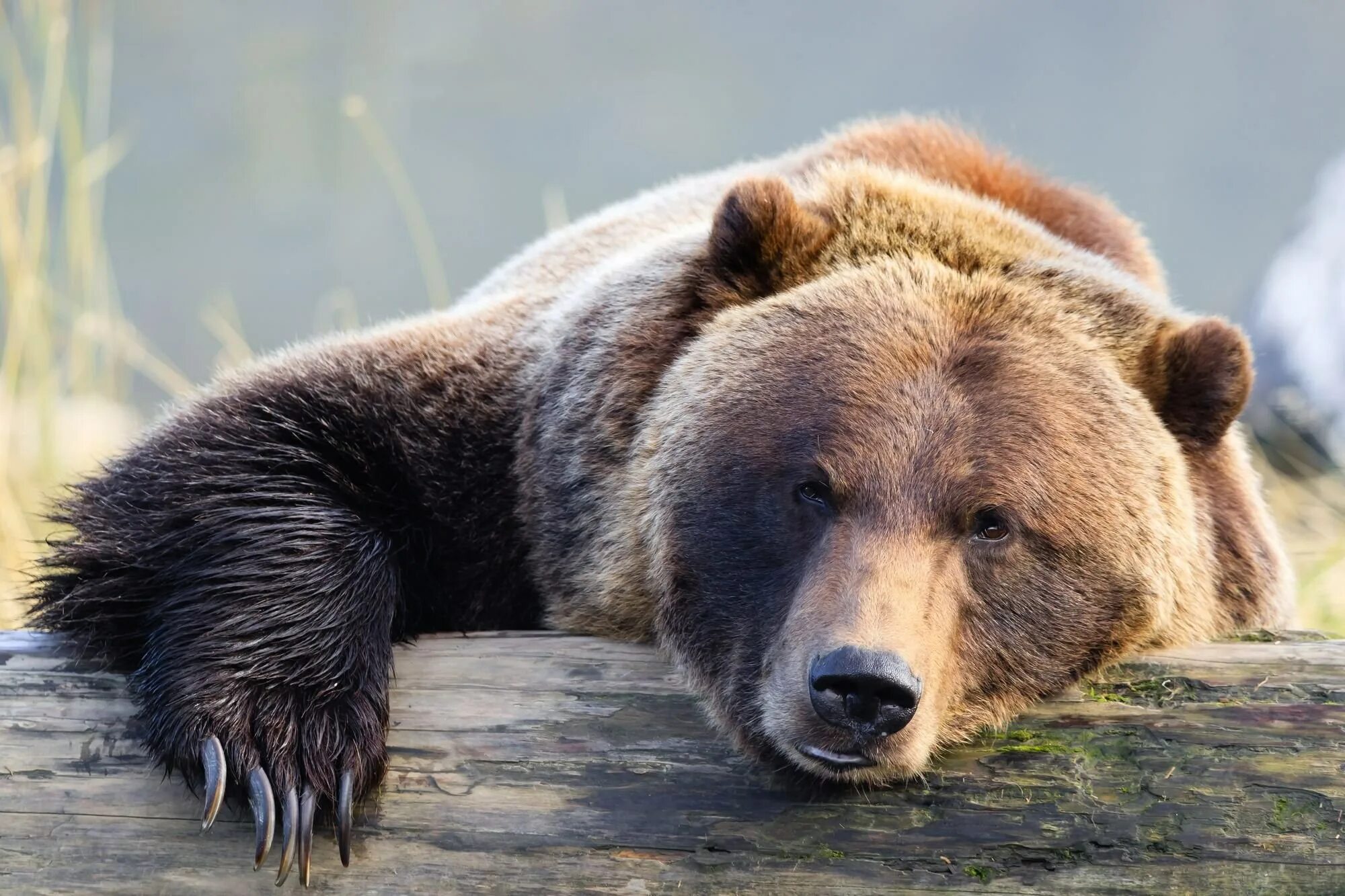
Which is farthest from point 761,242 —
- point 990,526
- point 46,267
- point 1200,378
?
point 46,267

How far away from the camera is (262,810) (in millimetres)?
3340

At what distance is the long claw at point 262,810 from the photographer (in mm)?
3285

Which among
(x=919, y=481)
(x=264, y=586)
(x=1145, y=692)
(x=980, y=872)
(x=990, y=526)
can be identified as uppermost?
(x=919, y=481)

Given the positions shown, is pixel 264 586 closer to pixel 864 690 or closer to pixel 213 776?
pixel 213 776

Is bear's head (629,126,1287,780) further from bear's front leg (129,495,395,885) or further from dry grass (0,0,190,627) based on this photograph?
dry grass (0,0,190,627)

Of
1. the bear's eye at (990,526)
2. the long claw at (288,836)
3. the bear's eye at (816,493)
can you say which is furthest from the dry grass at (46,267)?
the bear's eye at (990,526)

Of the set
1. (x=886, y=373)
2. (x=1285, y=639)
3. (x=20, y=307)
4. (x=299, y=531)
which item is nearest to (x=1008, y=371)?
(x=886, y=373)

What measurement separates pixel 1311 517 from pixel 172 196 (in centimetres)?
1217

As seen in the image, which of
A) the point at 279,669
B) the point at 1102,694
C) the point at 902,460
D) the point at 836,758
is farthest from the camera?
the point at 279,669

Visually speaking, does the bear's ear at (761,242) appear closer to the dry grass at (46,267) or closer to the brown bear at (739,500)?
the brown bear at (739,500)

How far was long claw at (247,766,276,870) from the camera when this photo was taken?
10.8 feet

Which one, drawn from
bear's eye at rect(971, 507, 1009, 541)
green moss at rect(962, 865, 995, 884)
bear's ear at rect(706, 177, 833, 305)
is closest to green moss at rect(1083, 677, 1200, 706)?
bear's eye at rect(971, 507, 1009, 541)

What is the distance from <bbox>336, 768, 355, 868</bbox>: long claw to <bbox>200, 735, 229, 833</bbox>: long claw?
0.90 feet

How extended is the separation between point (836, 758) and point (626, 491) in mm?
1061
